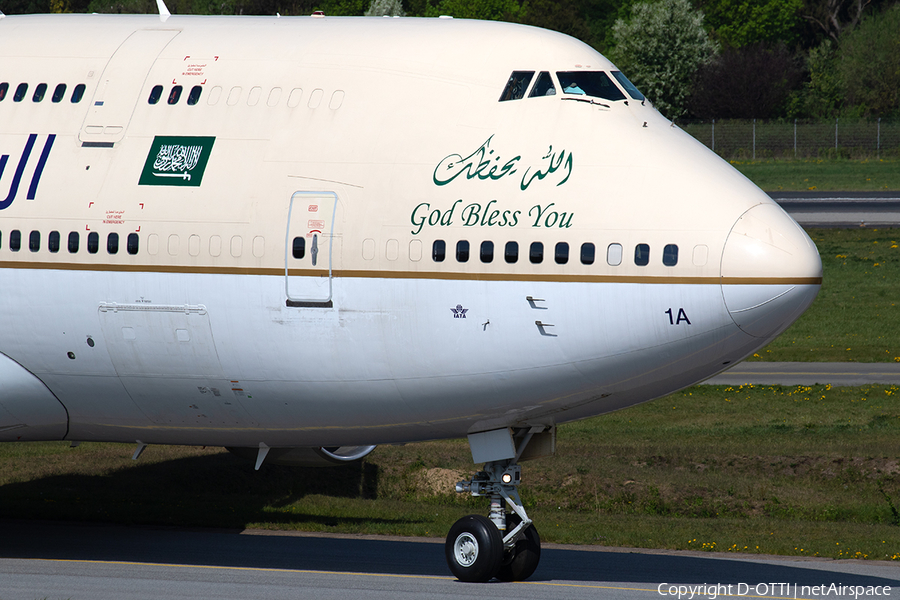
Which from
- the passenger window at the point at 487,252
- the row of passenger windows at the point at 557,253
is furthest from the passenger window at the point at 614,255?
the passenger window at the point at 487,252

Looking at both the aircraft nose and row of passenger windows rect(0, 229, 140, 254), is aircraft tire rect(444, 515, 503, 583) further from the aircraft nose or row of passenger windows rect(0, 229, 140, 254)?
row of passenger windows rect(0, 229, 140, 254)

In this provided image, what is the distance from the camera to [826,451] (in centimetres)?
2523

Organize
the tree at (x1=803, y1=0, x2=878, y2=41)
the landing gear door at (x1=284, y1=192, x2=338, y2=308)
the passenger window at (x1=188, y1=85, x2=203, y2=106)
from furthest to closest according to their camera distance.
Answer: the tree at (x1=803, y1=0, x2=878, y2=41)
the passenger window at (x1=188, y1=85, x2=203, y2=106)
the landing gear door at (x1=284, y1=192, x2=338, y2=308)

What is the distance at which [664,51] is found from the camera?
9069cm

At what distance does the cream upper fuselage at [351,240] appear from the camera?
14.8 meters

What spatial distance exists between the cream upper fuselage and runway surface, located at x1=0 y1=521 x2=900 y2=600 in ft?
6.94

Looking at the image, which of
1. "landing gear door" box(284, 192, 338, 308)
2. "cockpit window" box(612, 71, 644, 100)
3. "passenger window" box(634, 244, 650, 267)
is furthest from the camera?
"cockpit window" box(612, 71, 644, 100)

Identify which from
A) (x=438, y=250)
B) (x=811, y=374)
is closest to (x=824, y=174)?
(x=811, y=374)

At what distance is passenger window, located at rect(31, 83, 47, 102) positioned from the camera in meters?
17.5

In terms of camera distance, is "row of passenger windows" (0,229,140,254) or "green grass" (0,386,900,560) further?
"green grass" (0,386,900,560)

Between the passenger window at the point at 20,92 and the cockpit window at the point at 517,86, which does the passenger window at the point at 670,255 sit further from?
the passenger window at the point at 20,92

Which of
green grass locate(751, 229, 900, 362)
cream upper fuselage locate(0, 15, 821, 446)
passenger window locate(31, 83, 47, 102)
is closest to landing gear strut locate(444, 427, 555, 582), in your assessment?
cream upper fuselage locate(0, 15, 821, 446)

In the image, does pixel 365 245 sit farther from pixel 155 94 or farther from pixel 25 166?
pixel 25 166

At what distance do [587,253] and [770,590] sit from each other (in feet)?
18.3
